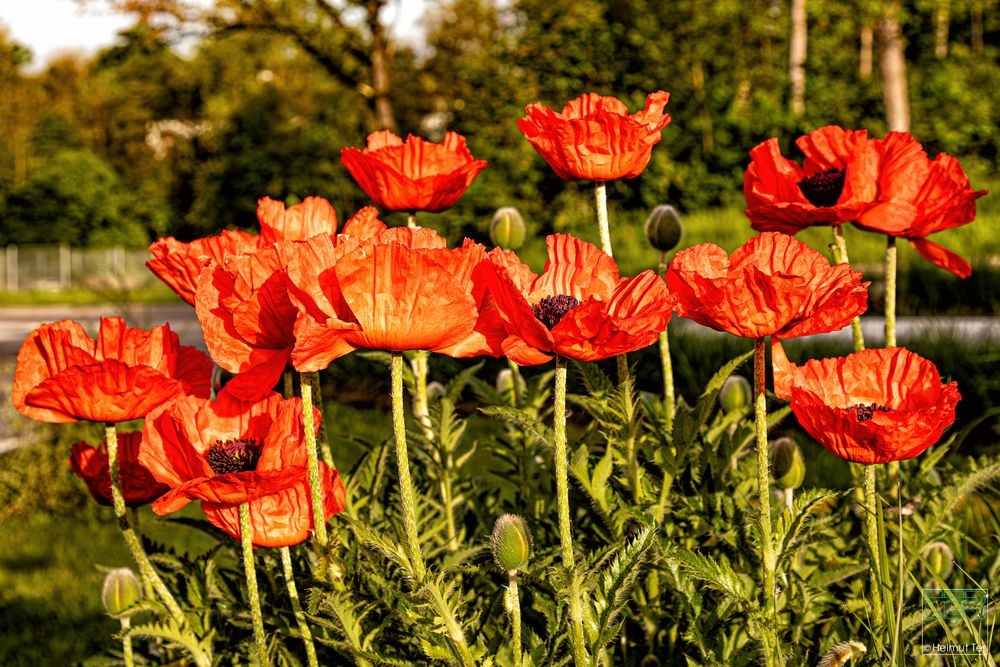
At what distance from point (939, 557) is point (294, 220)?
3.62 ft

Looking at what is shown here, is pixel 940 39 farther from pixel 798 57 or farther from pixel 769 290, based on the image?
pixel 769 290

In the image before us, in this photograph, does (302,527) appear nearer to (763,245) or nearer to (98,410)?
(98,410)

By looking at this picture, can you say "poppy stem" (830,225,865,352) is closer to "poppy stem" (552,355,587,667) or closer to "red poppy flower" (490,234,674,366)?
"red poppy flower" (490,234,674,366)

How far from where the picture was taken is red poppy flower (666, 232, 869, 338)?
41.2 inches

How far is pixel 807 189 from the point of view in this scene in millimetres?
1509

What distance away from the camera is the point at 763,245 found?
3.91 feet

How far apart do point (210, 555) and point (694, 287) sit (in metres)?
0.89

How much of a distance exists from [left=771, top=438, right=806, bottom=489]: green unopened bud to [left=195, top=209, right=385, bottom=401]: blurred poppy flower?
787 mm

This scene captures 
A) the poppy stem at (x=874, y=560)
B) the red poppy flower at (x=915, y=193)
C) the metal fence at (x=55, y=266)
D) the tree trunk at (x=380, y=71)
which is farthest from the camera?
the metal fence at (x=55, y=266)

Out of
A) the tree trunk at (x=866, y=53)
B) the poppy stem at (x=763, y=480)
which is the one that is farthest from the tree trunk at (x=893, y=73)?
the poppy stem at (x=763, y=480)

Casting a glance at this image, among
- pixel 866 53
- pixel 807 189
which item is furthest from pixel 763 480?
pixel 866 53

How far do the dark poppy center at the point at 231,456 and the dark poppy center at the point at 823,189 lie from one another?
3.00 feet

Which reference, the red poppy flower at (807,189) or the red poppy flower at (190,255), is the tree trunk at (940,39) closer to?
the red poppy flower at (807,189)

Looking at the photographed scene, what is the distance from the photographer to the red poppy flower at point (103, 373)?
1.14m
